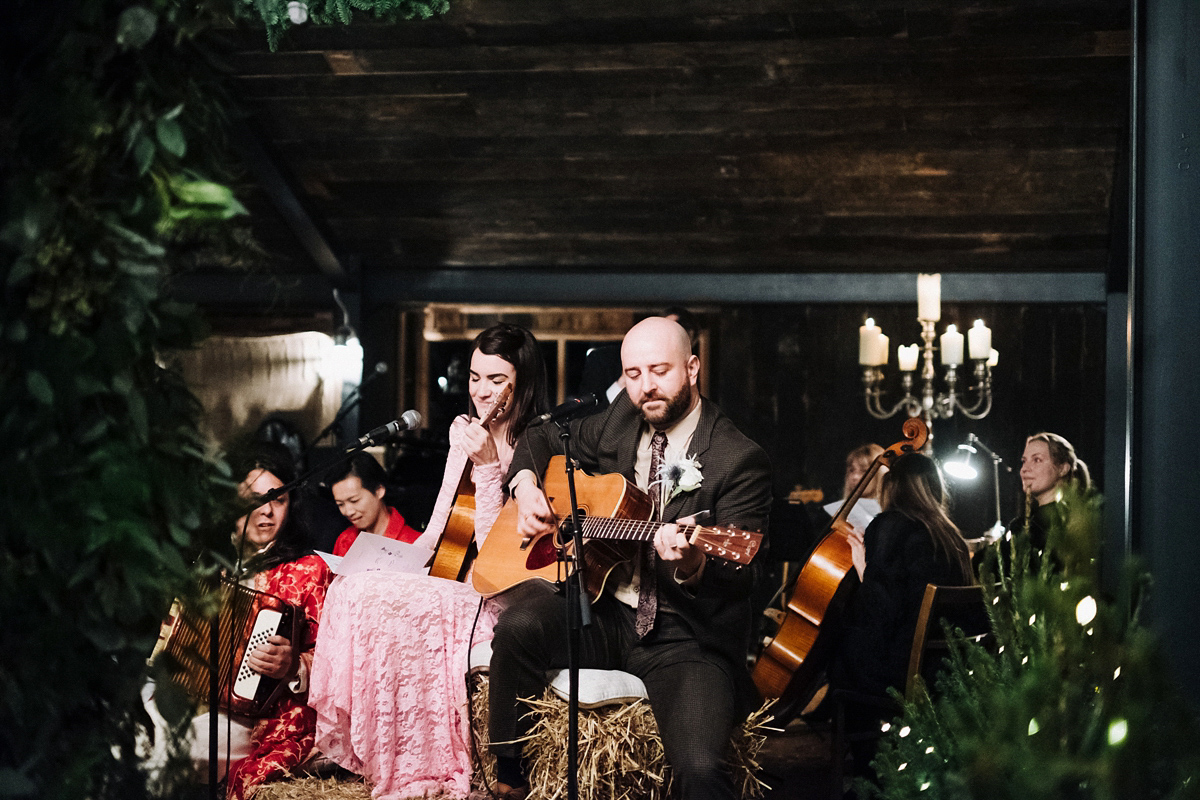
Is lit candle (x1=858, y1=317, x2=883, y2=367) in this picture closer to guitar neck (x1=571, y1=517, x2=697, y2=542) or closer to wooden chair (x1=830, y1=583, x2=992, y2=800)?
wooden chair (x1=830, y1=583, x2=992, y2=800)

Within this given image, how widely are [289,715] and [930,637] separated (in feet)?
6.99

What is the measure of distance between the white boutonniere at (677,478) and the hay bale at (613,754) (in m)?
0.60

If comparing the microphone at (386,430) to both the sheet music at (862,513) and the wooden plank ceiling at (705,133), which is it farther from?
the wooden plank ceiling at (705,133)

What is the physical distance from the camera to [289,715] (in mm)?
3734

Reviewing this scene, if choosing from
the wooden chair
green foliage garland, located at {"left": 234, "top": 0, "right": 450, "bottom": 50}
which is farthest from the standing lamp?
green foliage garland, located at {"left": 234, "top": 0, "right": 450, "bottom": 50}

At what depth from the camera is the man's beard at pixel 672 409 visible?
348cm

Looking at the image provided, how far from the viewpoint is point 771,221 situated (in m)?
6.54

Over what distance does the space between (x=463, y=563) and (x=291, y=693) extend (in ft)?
2.33

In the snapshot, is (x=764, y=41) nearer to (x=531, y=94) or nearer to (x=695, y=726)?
(x=531, y=94)

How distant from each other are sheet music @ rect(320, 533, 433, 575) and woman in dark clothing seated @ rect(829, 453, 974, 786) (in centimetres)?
158

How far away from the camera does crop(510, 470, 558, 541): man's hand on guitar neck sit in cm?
340

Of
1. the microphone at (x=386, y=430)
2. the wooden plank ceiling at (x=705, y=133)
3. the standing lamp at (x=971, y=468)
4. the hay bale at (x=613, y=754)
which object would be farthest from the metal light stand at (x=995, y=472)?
the microphone at (x=386, y=430)

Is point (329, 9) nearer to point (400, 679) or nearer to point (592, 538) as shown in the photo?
point (592, 538)

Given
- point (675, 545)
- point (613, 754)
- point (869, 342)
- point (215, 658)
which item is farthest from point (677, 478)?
point (869, 342)
